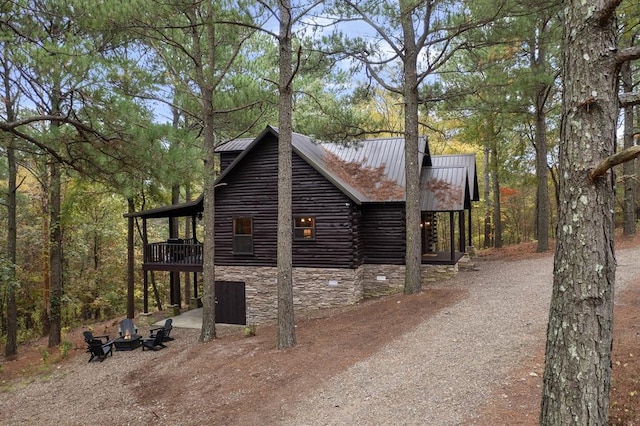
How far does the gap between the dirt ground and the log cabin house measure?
1.51 metres

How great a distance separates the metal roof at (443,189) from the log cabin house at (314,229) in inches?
1.5

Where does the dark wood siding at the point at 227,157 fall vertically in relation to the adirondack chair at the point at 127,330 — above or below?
above

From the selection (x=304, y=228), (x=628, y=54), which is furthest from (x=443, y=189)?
(x=628, y=54)

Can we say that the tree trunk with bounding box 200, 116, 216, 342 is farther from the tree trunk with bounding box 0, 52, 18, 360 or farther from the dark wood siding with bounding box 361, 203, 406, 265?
the dark wood siding with bounding box 361, 203, 406, 265

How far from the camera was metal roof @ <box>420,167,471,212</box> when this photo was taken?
15531 mm

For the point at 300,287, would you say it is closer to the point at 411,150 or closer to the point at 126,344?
the point at 126,344

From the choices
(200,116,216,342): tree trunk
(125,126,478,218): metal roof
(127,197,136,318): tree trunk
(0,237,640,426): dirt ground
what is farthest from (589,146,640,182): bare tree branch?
(127,197,136,318): tree trunk

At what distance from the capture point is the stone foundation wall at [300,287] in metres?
14.9

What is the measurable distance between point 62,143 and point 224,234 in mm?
8932

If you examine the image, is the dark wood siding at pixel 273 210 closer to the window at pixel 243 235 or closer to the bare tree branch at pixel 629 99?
the window at pixel 243 235

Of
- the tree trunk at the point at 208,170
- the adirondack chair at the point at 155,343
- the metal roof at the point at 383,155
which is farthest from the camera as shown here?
the metal roof at the point at 383,155

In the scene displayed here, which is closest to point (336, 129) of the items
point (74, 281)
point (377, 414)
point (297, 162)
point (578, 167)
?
point (297, 162)

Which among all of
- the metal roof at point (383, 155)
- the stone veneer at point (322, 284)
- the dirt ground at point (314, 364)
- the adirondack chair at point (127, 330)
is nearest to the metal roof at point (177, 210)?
the stone veneer at point (322, 284)

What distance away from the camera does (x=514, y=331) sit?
8797mm
